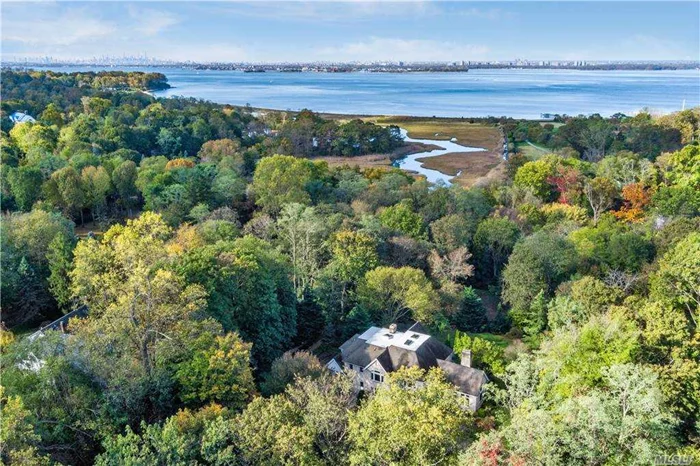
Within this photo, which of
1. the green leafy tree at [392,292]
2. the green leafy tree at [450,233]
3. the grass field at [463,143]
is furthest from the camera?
the grass field at [463,143]

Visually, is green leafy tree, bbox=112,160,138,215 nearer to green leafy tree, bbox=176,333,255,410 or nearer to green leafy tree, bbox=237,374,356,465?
green leafy tree, bbox=176,333,255,410

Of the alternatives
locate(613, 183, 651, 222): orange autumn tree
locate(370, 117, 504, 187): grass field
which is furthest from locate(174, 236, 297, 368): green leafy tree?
locate(370, 117, 504, 187): grass field

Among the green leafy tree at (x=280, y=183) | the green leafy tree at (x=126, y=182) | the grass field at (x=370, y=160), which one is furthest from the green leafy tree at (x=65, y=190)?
the grass field at (x=370, y=160)

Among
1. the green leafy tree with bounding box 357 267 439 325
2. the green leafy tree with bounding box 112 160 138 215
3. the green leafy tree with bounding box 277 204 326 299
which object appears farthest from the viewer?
the green leafy tree with bounding box 112 160 138 215

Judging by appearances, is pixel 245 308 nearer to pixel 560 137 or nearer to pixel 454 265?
pixel 454 265

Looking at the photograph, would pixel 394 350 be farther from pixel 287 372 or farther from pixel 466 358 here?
pixel 287 372

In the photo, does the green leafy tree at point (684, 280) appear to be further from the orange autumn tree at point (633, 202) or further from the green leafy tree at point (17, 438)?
the green leafy tree at point (17, 438)
